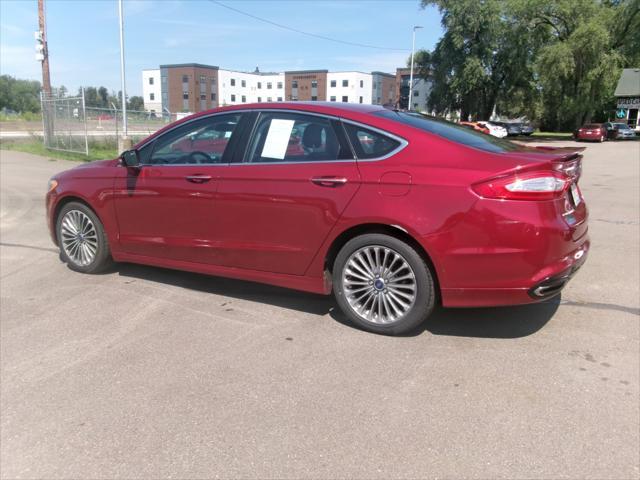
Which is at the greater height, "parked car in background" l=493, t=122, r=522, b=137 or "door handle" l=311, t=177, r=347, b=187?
"parked car in background" l=493, t=122, r=522, b=137

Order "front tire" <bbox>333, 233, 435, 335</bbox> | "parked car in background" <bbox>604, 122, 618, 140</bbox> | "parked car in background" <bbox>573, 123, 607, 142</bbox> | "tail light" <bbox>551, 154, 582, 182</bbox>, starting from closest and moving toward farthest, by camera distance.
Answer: "tail light" <bbox>551, 154, 582, 182</bbox>, "front tire" <bbox>333, 233, 435, 335</bbox>, "parked car in background" <bbox>573, 123, 607, 142</bbox>, "parked car in background" <bbox>604, 122, 618, 140</bbox>

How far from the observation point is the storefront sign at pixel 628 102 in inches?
2181

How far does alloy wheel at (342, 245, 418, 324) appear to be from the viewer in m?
3.97

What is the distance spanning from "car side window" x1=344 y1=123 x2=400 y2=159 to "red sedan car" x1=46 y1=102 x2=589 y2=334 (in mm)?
10

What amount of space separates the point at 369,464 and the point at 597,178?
1509cm

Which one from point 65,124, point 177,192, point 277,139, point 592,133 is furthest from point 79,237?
point 592,133

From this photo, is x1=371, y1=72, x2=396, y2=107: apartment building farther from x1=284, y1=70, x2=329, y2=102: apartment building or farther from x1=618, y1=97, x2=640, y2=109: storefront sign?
x1=618, y1=97, x2=640, y2=109: storefront sign

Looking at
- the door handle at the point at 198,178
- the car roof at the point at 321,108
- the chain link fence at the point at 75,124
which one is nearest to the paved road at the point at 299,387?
the door handle at the point at 198,178

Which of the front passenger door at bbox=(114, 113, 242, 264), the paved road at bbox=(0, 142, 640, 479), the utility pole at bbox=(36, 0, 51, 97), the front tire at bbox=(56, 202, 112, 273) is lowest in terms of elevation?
the paved road at bbox=(0, 142, 640, 479)

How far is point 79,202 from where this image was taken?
5543mm

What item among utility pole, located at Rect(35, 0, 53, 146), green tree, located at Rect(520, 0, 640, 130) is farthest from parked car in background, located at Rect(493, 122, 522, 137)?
utility pole, located at Rect(35, 0, 53, 146)

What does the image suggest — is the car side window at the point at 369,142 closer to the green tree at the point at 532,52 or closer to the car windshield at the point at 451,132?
the car windshield at the point at 451,132

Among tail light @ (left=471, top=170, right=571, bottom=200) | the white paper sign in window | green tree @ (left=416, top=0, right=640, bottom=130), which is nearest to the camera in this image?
tail light @ (left=471, top=170, right=571, bottom=200)

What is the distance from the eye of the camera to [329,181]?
4.06 meters
